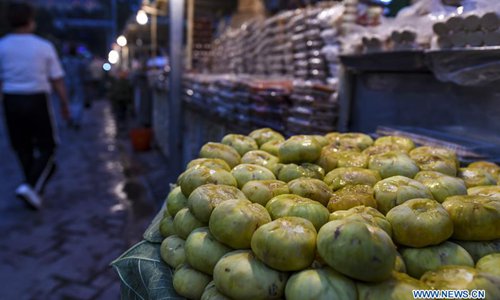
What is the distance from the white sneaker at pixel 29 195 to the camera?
4559mm

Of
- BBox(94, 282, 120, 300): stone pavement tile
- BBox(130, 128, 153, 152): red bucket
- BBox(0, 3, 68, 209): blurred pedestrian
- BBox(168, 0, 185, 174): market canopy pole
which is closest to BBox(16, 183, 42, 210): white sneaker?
BBox(0, 3, 68, 209): blurred pedestrian

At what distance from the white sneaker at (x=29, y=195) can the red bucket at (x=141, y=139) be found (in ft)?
11.9

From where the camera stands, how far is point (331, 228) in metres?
1.11

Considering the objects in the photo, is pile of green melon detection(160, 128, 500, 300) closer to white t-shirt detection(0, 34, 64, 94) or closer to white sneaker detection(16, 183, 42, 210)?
white sneaker detection(16, 183, 42, 210)

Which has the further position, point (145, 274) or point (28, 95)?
point (28, 95)

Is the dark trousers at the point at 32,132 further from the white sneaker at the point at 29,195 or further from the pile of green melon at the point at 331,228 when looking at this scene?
the pile of green melon at the point at 331,228

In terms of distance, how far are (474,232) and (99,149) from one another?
795 centimetres

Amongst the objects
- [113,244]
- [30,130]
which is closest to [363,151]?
[113,244]

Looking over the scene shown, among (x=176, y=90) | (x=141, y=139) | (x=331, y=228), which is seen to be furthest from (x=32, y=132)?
(x=331, y=228)

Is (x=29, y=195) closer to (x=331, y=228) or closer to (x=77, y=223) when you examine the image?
(x=77, y=223)

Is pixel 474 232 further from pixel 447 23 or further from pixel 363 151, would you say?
pixel 447 23

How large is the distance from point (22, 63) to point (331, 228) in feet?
14.9

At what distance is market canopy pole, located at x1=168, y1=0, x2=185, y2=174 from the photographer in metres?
5.48

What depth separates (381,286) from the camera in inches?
40.8
